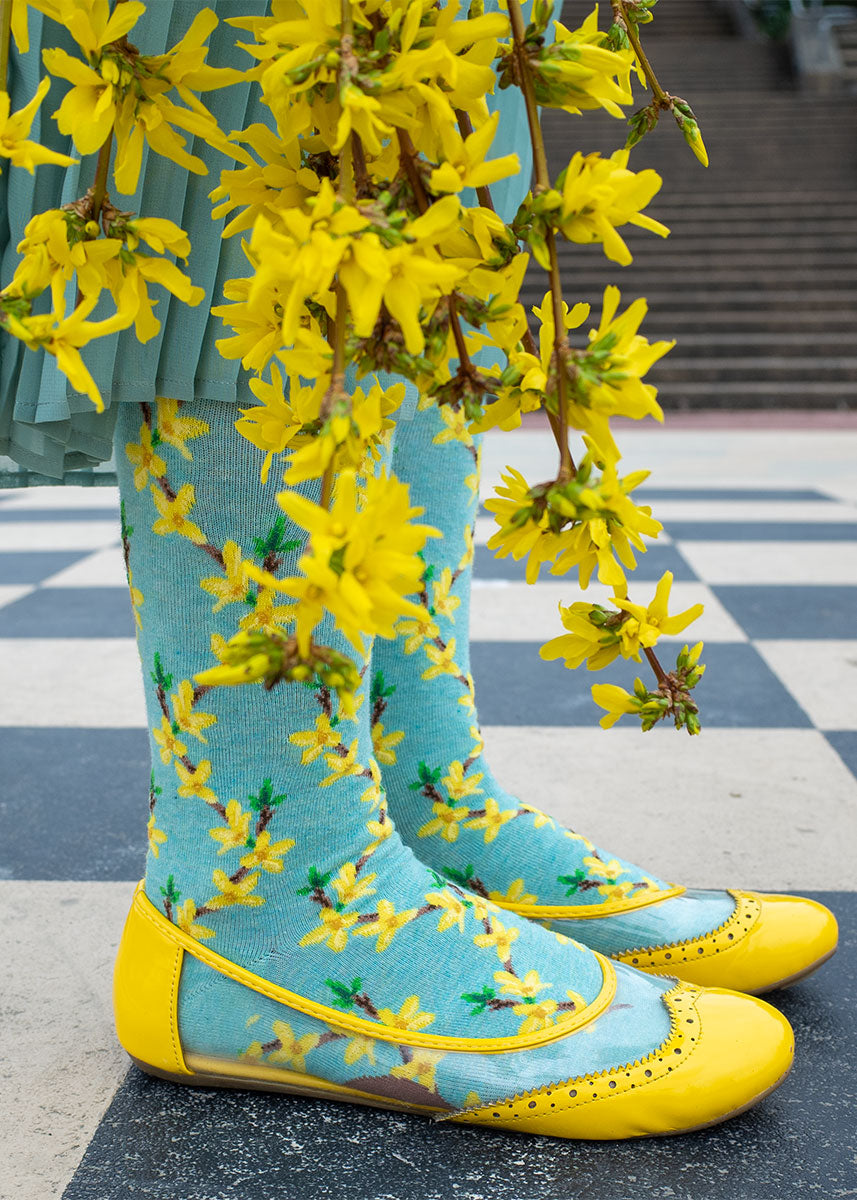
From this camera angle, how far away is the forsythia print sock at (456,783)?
75 centimetres

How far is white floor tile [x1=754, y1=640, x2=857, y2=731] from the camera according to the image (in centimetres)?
129

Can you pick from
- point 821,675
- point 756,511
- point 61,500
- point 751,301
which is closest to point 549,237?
point 821,675

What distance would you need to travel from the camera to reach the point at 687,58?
9.47m

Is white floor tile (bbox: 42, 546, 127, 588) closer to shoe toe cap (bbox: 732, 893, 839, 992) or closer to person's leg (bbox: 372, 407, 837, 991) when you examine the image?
person's leg (bbox: 372, 407, 837, 991)

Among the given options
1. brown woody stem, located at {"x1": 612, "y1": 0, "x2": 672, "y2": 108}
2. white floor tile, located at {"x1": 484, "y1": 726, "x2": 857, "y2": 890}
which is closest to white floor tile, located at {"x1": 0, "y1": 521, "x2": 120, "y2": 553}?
white floor tile, located at {"x1": 484, "y1": 726, "x2": 857, "y2": 890}

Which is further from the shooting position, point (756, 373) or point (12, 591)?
point (756, 373)

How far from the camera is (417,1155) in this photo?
58 cm

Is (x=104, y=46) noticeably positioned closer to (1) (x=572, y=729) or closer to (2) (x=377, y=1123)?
(2) (x=377, y=1123)

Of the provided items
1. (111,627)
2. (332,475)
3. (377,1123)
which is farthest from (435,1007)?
(111,627)

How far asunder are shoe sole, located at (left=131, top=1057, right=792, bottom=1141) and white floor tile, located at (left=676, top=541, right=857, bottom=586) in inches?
54.2

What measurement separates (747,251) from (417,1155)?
20.8 feet

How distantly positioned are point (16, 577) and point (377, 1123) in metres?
1.61

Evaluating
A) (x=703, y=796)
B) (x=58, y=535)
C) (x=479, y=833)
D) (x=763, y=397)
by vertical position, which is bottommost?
(x=763, y=397)

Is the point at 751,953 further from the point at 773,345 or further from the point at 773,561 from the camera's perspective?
the point at 773,345
